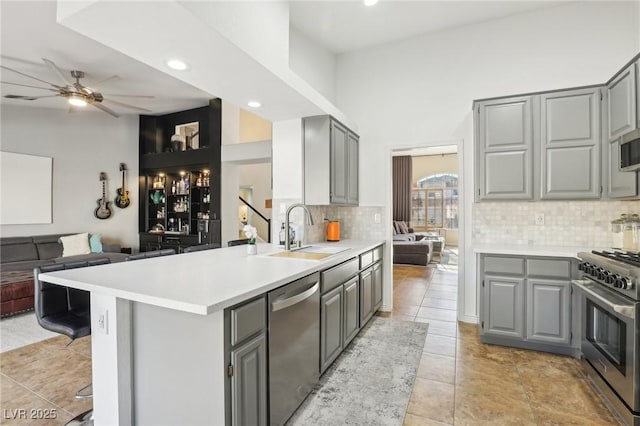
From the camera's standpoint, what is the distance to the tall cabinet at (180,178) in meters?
6.47

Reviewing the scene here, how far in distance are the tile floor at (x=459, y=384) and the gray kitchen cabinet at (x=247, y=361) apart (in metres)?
1.02

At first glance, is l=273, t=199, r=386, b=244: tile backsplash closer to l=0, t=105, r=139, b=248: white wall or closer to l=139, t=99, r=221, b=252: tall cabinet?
l=139, t=99, r=221, b=252: tall cabinet

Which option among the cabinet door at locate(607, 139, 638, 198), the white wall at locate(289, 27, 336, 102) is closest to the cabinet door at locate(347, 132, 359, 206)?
the white wall at locate(289, 27, 336, 102)

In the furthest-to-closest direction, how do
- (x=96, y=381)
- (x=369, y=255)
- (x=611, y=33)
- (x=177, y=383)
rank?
1. (x=369, y=255)
2. (x=611, y=33)
3. (x=96, y=381)
4. (x=177, y=383)

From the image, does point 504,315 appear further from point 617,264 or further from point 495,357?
point 617,264

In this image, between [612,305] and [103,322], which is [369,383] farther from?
[103,322]

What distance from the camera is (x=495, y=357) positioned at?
9.08 feet

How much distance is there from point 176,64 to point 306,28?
2.13 metres

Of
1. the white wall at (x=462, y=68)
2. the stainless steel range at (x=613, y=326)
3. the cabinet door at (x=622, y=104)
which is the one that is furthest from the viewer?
the white wall at (x=462, y=68)

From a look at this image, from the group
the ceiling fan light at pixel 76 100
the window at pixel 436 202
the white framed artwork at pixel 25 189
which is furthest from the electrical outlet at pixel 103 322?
the window at pixel 436 202

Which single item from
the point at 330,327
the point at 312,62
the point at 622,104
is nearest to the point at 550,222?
the point at 622,104

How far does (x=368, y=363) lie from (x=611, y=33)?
4.05 metres

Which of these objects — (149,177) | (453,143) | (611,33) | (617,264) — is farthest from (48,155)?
(611,33)

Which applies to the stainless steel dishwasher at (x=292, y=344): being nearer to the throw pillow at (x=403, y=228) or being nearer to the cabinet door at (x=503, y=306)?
the cabinet door at (x=503, y=306)
